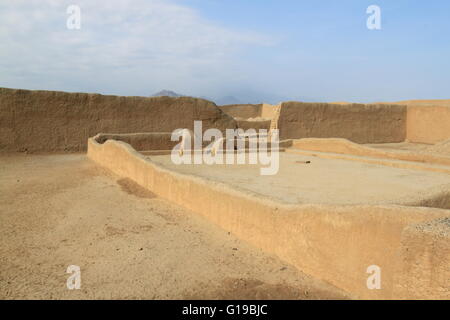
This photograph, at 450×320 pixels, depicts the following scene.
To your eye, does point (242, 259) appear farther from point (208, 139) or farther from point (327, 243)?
point (208, 139)

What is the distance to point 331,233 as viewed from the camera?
3311 mm

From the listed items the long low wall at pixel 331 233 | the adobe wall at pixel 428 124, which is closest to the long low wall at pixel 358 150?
the long low wall at pixel 331 233

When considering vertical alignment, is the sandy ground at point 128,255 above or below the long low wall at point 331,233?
below

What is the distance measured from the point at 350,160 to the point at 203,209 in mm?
5913

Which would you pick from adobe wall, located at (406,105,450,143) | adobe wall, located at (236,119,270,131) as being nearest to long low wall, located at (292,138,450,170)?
adobe wall, located at (236,119,270,131)

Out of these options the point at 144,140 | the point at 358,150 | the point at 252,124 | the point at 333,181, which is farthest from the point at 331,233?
the point at 252,124

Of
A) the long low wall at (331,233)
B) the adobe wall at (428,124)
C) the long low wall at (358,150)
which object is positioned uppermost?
the adobe wall at (428,124)

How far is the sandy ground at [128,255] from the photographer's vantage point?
3268 mm

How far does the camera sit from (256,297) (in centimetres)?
312

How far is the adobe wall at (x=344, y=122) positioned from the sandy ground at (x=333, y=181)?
813cm

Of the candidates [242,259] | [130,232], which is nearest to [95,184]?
[130,232]

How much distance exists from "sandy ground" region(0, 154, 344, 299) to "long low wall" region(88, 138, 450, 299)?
14 centimetres

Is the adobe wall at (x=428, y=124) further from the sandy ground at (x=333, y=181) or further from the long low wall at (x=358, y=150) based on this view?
the sandy ground at (x=333, y=181)

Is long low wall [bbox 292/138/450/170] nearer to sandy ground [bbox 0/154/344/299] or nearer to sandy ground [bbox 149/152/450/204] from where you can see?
sandy ground [bbox 149/152/450/204]
